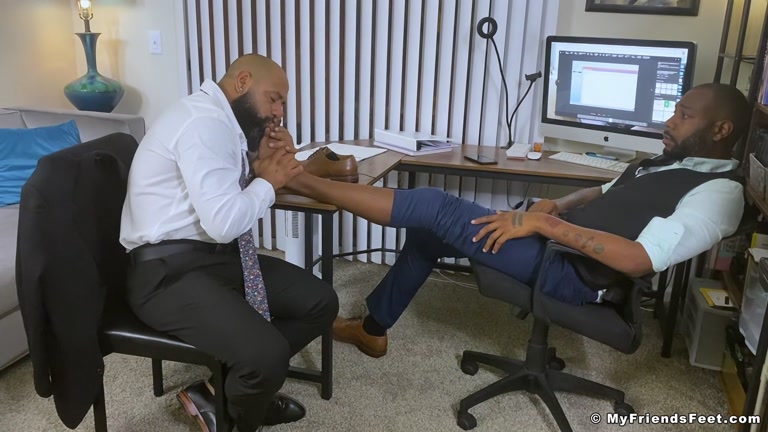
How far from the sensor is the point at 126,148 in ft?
5.76

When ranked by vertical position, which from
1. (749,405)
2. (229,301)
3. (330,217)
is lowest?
(749,405)

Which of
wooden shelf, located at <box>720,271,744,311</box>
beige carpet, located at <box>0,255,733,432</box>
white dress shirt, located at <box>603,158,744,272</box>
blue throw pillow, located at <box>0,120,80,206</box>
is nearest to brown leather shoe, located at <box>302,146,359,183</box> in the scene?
beige carpet, located at <box>0,255,733,432</box>

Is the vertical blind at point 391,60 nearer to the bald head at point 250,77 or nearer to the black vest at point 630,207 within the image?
the black vest at point 630,207

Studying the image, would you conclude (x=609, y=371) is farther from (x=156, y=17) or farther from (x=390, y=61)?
(x=156, y=17)

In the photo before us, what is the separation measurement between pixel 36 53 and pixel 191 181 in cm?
235

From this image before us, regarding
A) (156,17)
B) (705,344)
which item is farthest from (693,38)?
(156,17)

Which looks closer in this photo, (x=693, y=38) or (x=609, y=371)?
(x=609, y=371)

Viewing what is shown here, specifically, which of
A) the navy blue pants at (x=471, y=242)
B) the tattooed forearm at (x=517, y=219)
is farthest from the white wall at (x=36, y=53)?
the tattooed forearm at (x=517, y=219)

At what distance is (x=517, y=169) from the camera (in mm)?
2586

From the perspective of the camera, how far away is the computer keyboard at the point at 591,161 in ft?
8.57

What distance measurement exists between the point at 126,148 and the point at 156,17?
1887mm

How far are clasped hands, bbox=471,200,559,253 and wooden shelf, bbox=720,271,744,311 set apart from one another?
0.96 meters

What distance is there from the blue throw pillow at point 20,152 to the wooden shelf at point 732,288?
2.69 metres

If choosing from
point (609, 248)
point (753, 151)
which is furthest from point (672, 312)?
point (609, 248)
